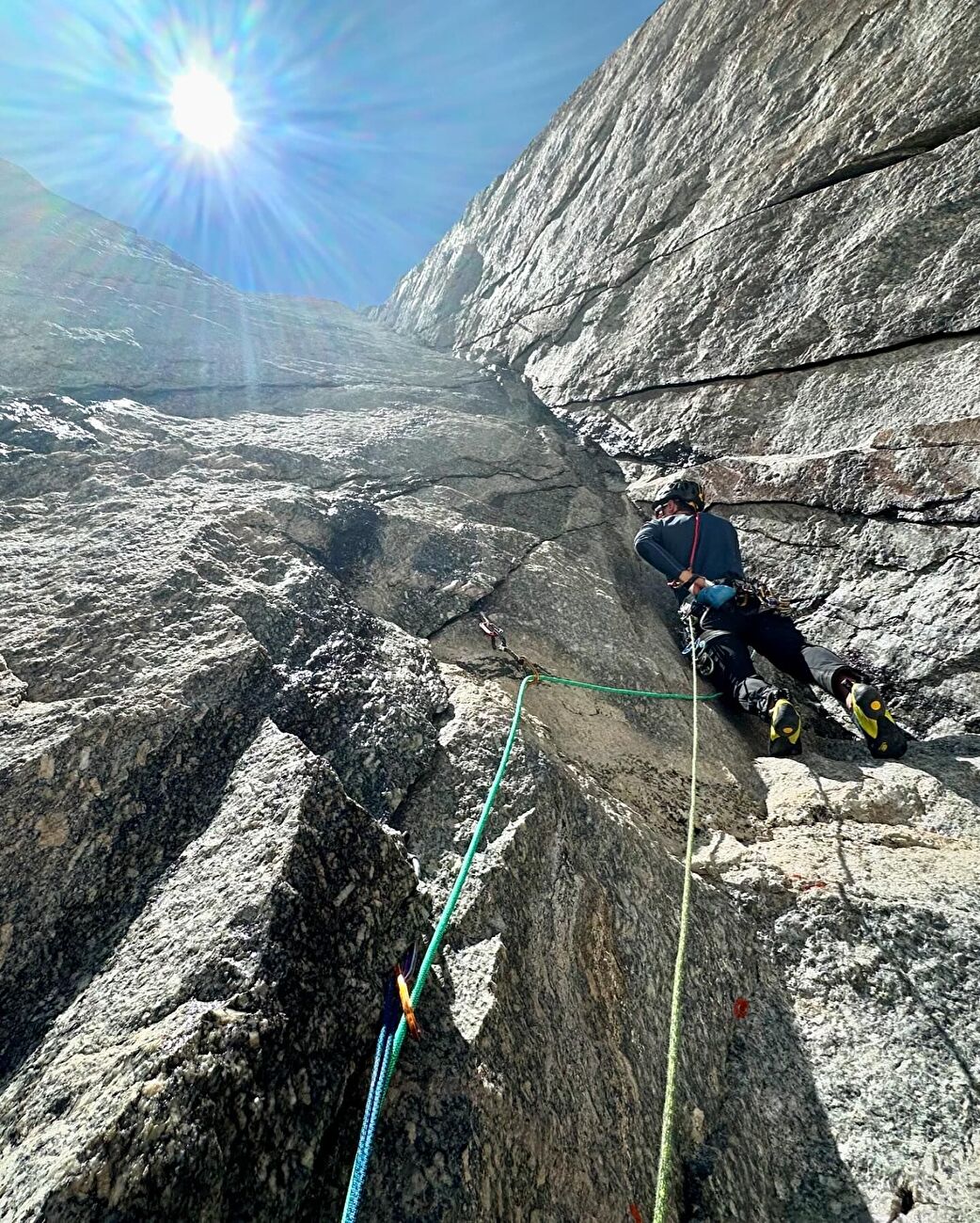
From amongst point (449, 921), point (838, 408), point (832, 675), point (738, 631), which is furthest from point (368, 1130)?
point (838, 408)

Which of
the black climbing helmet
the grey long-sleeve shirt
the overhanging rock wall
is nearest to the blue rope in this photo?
→ the overhanging rock wall

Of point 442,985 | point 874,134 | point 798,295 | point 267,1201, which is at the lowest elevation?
point 267,1201

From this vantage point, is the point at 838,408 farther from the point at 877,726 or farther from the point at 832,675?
the point at 877,726

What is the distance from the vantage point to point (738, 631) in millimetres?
4133

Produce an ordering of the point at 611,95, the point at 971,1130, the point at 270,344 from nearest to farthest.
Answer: the point at 971,1130 → the point at 270,344 → the point at 611,95

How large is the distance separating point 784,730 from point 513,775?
1901 millimetres

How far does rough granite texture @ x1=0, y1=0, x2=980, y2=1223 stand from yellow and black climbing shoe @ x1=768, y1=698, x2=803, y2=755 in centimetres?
14

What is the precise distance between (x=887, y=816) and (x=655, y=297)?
251 inches

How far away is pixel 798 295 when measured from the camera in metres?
5.45

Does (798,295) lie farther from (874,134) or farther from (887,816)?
(887,816)

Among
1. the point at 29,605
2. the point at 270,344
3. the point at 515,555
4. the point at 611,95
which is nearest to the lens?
the point at 29,605

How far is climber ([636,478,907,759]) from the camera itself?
338 centimetres

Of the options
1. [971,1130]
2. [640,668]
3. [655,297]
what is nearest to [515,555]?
[640,668]

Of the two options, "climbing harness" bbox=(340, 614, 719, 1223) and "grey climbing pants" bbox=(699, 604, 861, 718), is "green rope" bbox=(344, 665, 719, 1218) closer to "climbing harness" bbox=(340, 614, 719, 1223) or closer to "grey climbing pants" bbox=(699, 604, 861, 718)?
"climbing harness" bbox=(340, 614, 719, 1223)
